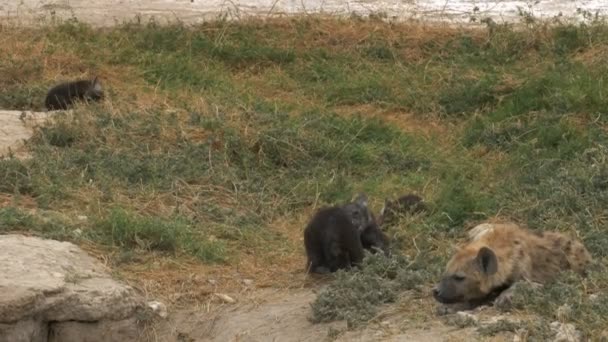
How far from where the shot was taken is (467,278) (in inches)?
254

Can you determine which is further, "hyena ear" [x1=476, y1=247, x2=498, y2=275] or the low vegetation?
the low vegetation

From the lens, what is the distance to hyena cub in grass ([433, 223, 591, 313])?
6.43 m

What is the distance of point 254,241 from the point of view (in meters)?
8.32

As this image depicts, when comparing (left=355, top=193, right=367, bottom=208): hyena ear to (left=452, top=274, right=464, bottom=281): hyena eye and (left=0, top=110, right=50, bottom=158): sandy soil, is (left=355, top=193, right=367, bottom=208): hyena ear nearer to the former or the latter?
(left=452, top=274, right=464, bottom=281): hyena eye

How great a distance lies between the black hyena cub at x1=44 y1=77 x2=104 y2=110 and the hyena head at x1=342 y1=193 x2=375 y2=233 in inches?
140

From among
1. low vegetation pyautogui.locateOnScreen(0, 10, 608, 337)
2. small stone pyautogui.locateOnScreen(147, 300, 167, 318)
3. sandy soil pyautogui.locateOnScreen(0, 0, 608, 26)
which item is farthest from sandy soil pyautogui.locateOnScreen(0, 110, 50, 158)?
sandy soil pyautogui.locateOnScreen(0, 0, 608, 26)

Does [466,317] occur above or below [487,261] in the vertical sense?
below

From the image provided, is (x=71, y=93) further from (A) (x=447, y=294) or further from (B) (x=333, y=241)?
(A) (x=447, y=294)

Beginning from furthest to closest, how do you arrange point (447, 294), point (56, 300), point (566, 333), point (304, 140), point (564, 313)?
point (304, 140) < point (56, 300) < point (447, 294) < point (564, 313) < point (566, 333)

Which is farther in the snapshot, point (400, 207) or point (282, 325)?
point (400, 207)

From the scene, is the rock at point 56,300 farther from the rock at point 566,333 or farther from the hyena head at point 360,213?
the rock at point 566,333

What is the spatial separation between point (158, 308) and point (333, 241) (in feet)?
3.51

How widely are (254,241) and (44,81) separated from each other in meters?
4.34

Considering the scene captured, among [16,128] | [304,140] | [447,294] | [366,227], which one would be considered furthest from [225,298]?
[16,128]
